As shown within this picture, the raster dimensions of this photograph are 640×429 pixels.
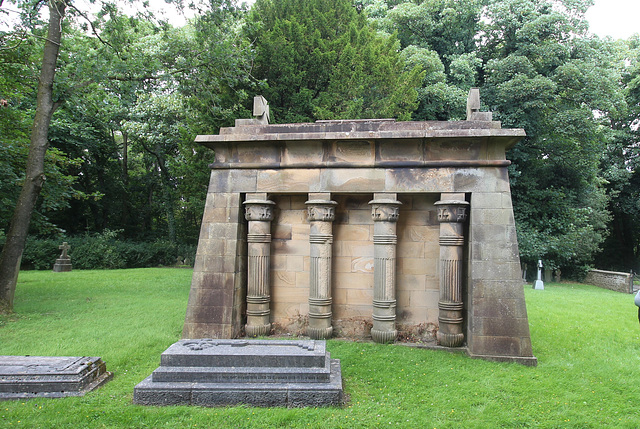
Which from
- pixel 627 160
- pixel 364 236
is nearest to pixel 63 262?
pixel 364 236

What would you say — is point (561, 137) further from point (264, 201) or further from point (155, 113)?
point (155, 113)

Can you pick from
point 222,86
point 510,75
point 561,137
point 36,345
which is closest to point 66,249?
point 222,86

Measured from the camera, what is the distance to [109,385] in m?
5.98

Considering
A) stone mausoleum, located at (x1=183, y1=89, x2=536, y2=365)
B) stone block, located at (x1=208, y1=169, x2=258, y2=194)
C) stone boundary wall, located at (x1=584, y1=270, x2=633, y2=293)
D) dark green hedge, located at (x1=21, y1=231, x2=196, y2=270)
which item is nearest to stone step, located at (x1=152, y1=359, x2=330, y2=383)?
stone mausoleum, located at (x1=183, y1=89, x2=536, y2=365)

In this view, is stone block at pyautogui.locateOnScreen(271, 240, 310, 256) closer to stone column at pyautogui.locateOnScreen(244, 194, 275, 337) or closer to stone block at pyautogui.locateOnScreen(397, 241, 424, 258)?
stone column at pyautogui.locateOnScreen(244, 194, 275, 337)

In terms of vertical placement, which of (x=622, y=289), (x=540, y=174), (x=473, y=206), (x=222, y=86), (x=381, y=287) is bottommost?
(x=622, y=289)

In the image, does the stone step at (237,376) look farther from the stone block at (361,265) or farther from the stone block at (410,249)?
the stone block at (410,249)

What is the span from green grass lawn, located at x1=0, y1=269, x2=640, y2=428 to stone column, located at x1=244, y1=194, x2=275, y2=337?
5.17 feet

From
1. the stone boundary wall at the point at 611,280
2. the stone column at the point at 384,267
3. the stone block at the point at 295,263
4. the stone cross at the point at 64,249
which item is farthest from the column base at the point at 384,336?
the stone boundary wall at the point at 611,280

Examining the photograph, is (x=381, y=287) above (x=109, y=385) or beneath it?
above

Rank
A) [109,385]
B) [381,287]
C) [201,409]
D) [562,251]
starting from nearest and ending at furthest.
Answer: [201,409] → [109,385] → [381,287] → [562,251]

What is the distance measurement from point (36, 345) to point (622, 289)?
2956 centimetres

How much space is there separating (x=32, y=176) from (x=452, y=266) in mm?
10827

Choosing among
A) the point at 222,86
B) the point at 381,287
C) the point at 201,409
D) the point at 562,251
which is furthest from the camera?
the point at 562,251
